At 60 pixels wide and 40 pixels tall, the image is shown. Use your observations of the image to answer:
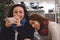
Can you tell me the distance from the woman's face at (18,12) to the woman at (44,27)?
11 centimetres

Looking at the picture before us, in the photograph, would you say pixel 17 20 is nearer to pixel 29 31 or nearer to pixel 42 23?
pixel 29 31

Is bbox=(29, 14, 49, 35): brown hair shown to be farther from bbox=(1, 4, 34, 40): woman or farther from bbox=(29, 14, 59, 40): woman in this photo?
bbox=(1, 4, 34, 40): woman

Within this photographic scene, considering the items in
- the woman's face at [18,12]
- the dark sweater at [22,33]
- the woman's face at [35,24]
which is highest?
the woman's face at [18,12]

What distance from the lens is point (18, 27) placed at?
4.36 feet

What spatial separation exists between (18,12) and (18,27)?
0.57 ft

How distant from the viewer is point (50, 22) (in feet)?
4.23

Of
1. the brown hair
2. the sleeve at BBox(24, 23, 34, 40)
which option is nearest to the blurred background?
the brown hair

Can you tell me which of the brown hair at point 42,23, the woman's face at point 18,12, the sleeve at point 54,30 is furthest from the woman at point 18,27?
the sleeve at point 54,30

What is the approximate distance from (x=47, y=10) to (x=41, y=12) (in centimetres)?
7

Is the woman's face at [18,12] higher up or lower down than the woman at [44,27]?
higher up

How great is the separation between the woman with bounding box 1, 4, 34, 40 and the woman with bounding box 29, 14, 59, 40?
7cm

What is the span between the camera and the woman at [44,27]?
50.0 inches

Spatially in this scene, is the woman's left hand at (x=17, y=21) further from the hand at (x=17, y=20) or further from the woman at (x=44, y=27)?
the woman at (x=44, y=27)

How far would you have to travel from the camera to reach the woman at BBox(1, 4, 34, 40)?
1.31 meters
